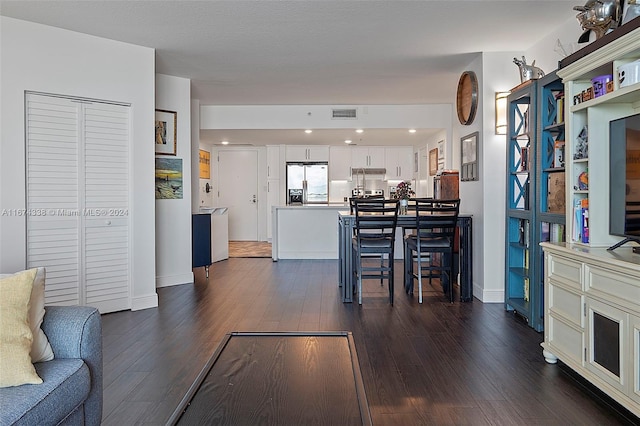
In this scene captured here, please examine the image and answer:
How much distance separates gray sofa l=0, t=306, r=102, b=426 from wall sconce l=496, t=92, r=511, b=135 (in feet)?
13.1

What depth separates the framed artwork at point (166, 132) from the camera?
5.31 meters

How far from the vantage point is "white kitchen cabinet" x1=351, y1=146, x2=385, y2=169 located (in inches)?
370

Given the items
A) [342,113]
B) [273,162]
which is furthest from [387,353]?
[273,162]

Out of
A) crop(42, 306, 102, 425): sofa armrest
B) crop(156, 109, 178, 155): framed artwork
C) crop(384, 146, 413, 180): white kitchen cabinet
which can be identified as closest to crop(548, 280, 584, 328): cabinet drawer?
crop(42, 306, 102, 425): sofa armrest

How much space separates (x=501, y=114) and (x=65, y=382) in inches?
168

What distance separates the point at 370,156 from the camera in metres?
9.41

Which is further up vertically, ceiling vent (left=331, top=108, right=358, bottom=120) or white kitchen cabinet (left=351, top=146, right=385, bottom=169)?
ceiling vent (left=331, top=108, right=358, bottom=120)

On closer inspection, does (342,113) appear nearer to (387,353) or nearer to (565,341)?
(387,353)

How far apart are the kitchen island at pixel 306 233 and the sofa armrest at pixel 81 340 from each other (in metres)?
5.72

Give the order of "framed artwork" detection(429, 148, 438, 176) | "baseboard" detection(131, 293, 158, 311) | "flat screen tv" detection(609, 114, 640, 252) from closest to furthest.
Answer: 1. "flat screen tv" detection(609, 114, 640, 252)
2. "baseboard" detection(131, 293, 158, 311)
3. "framed artwork" detection(429, 148, 438, 176)

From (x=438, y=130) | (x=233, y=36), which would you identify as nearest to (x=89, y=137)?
(x=233, y=36)

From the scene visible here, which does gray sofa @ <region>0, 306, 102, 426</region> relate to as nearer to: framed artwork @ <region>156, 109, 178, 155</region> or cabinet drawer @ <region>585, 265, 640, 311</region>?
cabinet drawer @ <region>585, 265, 640, 311</region>

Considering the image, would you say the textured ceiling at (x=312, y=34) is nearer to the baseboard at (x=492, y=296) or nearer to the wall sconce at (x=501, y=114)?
the wall sconce at (x=501, y=114)

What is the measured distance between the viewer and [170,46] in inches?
172
